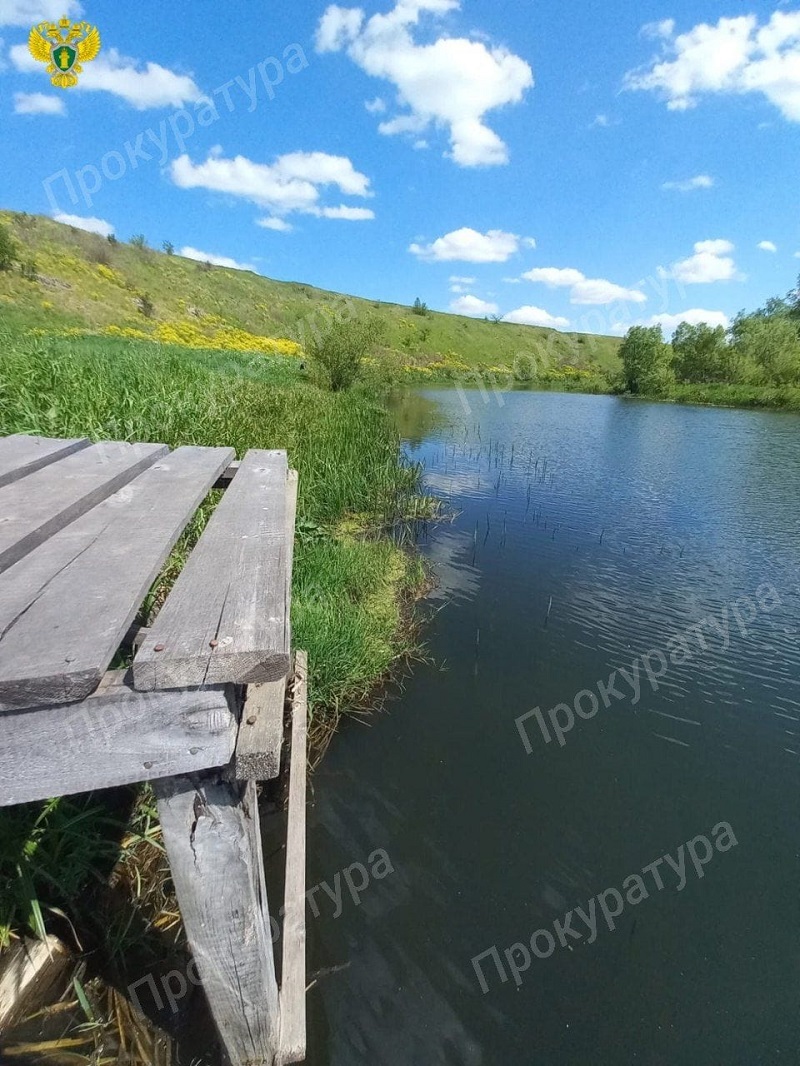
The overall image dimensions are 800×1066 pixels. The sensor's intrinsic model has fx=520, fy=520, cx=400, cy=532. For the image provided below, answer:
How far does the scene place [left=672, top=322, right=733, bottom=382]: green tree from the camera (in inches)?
1936

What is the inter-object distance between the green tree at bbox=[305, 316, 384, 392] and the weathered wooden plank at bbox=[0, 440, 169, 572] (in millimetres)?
17232

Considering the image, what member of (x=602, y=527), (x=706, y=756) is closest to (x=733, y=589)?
(x=602, y=527)

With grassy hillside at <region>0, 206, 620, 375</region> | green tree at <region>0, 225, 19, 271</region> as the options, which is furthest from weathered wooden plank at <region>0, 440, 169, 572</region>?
green tree at <region>0, 225, 19, 271</region>

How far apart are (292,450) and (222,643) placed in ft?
18.6

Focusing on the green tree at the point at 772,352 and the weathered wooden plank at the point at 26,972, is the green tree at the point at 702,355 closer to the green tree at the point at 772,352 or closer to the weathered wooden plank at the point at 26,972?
the green tree at the point at 772,352

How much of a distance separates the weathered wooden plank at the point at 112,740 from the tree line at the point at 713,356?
167 ft

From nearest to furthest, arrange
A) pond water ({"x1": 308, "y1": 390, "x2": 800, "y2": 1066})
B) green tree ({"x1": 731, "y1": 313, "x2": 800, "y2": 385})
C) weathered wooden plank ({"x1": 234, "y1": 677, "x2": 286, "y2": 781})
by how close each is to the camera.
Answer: weathered wooden plank ({"x1": 234, "y1": 677, "x2": 286, "y2": 781}), pond water ({"x1": 308, "y1": 390, "x2": 800, "y2": 1066}), green tree ({"x1": 731, "y1": 313, "x2": 800, "y2": 385})

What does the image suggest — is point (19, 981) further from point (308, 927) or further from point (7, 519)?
point (7, 519)

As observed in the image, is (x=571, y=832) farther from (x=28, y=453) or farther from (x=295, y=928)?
(x=28, y=453)

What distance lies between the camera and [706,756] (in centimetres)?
365

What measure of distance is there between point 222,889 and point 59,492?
1.45 meters

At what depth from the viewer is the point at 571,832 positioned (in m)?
3.01

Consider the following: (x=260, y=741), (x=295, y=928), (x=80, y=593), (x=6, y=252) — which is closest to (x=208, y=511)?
(x=295, y=928)

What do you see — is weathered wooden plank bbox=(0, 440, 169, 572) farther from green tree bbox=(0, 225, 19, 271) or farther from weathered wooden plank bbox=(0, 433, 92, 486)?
green tree bbox=(0, 225, 19, 271)
